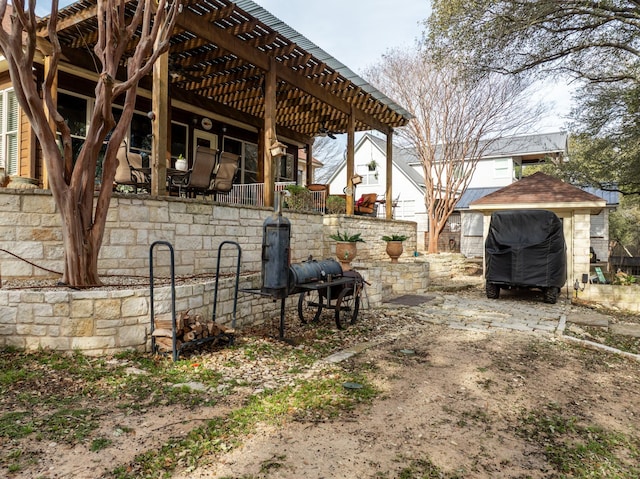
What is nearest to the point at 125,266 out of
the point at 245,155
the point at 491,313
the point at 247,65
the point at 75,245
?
the point at 75,245

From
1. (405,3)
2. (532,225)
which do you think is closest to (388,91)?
(405,3)

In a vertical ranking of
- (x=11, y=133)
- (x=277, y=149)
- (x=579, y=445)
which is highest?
(x=11, y=133)

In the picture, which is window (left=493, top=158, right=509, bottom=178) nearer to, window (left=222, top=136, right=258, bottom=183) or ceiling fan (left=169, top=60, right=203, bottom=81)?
window (left=222, top=136, right=258, bottom=183)

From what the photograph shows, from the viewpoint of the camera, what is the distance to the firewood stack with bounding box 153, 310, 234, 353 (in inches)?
167

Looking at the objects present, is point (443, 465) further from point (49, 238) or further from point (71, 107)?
point (71, 107)

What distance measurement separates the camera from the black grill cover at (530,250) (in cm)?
838

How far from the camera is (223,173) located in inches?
295

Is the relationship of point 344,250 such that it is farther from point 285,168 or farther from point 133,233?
point 285,168

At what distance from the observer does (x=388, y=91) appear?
1655 cm

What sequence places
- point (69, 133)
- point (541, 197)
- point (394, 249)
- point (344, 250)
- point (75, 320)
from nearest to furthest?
1. point (75, 320)
2. point (69, 133)
3. point (344, 250)
4. point (394, 249)
5. point (541, 197)

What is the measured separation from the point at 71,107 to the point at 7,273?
4803 mm

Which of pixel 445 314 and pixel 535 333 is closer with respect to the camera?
pixel 535 333

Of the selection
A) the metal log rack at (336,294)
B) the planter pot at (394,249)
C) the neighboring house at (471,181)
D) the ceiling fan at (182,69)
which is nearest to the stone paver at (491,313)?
the metal log rack at (336,294)

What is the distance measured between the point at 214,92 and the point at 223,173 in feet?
14.1
